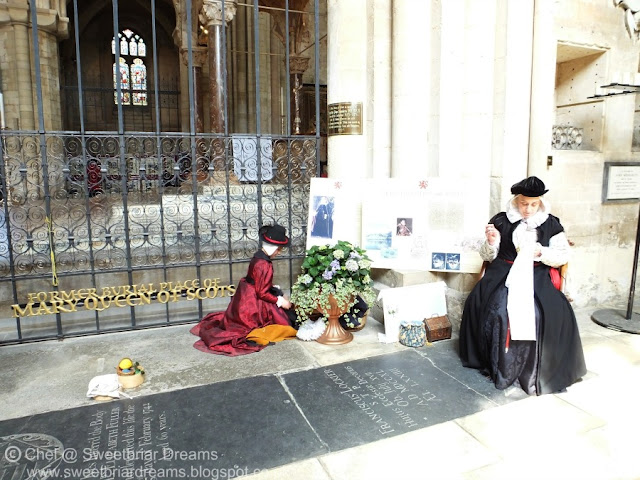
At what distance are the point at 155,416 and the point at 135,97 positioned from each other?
18.9 metres

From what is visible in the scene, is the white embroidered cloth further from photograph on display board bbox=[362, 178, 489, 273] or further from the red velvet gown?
the red velvet gown

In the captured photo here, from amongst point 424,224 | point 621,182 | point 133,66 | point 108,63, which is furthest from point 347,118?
point 108,63

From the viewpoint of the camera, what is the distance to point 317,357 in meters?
4.26

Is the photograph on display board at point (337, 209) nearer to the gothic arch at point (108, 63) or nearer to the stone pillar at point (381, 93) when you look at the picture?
the stone pillar at point (381, 93)

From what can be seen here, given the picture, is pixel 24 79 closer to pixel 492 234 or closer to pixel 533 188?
pixel 492 234

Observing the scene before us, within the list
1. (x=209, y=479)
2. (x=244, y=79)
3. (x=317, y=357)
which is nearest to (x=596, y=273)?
(x=317, y=357)

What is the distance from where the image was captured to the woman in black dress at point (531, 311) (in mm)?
3562

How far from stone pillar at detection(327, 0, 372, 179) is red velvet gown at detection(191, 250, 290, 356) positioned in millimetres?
1504

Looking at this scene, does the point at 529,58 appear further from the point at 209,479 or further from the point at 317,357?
the point at 209,479

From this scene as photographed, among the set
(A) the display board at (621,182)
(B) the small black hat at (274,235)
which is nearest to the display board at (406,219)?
(B) the small black hat at (274,235)

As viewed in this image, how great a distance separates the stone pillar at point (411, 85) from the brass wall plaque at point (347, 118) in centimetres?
38

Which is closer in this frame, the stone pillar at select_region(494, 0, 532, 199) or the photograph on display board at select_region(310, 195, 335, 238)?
the stone pillar at select_region(494, 0, 532, 199)

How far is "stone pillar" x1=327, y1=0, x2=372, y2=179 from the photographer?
203 inches

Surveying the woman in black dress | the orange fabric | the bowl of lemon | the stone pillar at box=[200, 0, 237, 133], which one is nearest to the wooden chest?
the woman in black dress
